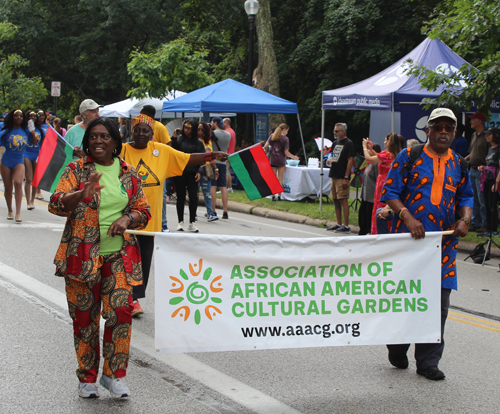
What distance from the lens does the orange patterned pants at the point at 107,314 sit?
156 inches

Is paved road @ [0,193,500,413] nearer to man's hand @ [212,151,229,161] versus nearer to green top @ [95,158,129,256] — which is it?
green top @ [95,158,129,256]

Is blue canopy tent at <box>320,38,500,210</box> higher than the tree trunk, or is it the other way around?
the tree trunk

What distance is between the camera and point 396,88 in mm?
11898

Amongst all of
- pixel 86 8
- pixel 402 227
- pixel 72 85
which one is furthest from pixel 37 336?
pixel 72 85

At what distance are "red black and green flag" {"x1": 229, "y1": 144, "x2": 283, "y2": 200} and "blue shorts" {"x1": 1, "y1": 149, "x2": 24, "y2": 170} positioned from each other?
21.9ft

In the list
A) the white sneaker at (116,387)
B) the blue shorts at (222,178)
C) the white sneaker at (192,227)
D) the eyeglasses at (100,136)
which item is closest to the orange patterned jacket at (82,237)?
the eyeglasses at (100,136)

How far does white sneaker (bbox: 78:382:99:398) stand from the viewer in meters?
4.08

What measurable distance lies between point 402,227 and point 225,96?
42.4 ft

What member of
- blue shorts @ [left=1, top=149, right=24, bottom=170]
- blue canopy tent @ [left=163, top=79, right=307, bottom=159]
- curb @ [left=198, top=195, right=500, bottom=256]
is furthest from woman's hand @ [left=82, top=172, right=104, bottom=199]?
blue canopy tent @ [left=163, top=79, right=307, bottom=159]

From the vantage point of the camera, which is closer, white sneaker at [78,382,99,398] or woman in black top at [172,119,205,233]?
white sneaker at [78,382,99,398]

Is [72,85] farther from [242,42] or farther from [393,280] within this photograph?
[393,280]

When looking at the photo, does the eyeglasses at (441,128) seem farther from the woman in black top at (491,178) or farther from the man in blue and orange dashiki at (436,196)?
the woman in black top at (491,178)

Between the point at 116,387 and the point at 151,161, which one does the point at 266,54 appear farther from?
the point at 116,387

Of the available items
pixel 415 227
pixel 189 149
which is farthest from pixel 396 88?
pixel 415 227
